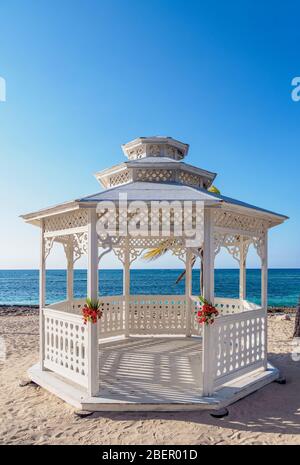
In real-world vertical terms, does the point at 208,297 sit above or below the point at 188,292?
above

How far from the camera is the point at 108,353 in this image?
6555 millimetres

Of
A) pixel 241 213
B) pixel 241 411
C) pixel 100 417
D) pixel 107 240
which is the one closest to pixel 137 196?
pixel 107 240

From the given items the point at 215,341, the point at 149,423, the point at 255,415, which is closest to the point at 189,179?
the point at 215,341

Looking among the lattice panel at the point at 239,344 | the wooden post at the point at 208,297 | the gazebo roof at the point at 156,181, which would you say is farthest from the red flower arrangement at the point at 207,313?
the gazebo roof at the point at 156,181

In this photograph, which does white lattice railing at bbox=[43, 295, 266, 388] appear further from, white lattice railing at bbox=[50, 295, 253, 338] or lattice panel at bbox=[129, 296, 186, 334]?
lattice panel at bbox=[129, 296, 186, 334]

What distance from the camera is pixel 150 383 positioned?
4.88m

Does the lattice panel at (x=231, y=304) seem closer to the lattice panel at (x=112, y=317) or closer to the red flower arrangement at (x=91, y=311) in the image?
the lattice panel at (x=112, y=317)

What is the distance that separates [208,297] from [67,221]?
2616 millimetres

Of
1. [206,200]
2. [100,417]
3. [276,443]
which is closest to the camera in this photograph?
[276,443]

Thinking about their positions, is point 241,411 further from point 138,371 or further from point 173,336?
point 173,336

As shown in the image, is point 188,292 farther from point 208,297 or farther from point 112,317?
point 208,297

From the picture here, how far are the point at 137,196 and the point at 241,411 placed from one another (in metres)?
3.38

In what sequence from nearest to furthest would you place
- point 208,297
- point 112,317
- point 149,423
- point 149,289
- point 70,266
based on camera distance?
point 149,423 → point 208,297 → point 70,266 → point 112,317 → point 149,289

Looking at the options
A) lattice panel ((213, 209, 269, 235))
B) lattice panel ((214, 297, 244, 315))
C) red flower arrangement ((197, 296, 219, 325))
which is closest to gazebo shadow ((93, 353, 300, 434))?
red flower arrangement ((197, 296, 219, 325))
